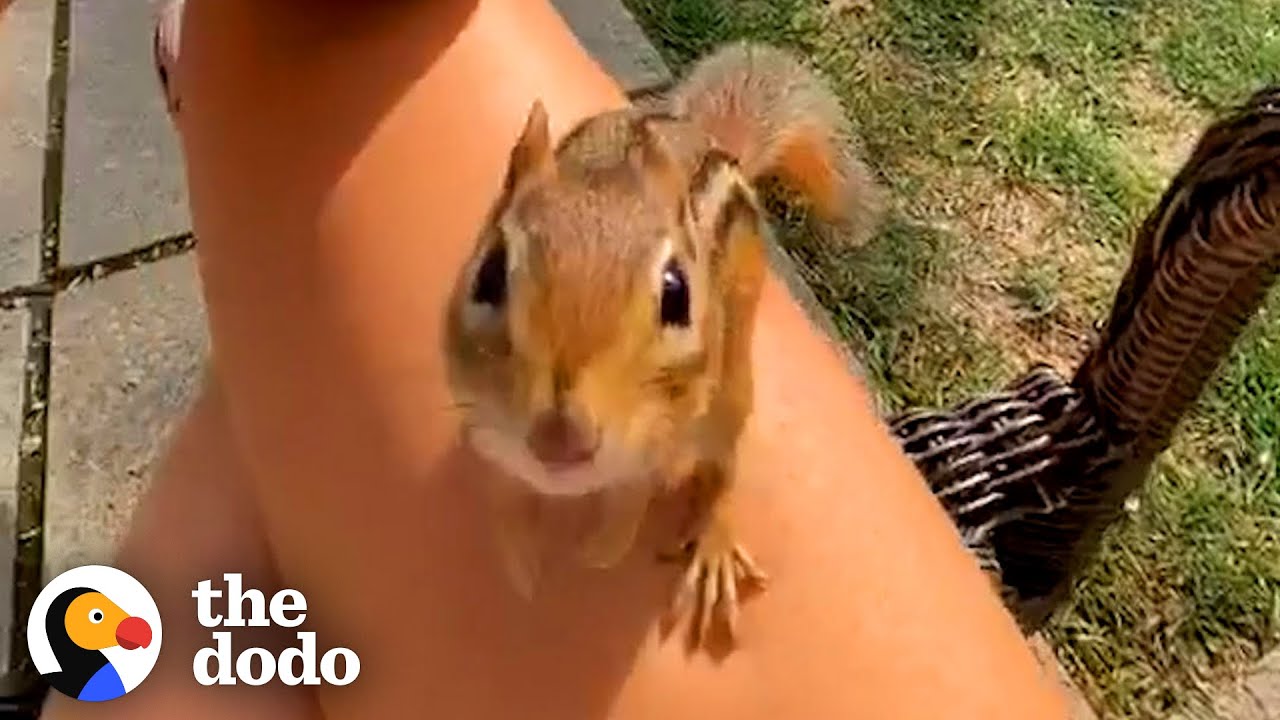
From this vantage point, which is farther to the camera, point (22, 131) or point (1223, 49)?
point (1223, 49)

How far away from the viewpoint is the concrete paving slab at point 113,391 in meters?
1.48

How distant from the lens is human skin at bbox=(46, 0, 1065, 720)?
83 cm

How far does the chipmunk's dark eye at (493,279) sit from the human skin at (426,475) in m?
0.16

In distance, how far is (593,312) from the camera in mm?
644

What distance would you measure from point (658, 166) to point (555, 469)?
136 mm

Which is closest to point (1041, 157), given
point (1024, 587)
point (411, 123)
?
point (1024, 587)

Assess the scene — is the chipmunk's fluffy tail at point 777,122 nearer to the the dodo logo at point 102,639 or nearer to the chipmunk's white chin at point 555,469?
the chipmunk's white chin at point 555,469

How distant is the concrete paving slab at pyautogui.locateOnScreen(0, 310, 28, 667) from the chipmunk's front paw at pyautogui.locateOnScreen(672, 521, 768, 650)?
73cm

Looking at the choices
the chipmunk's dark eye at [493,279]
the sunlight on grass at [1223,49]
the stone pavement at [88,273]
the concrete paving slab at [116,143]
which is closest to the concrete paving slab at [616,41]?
the stone pavement at [88,273]

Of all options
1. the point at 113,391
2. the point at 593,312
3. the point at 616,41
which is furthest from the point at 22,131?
the point at 593,312

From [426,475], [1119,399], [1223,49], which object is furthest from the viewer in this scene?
[1223,49]

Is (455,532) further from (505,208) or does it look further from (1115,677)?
(1115,677)

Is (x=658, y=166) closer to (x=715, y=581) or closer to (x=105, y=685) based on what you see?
(x=715, y=581)

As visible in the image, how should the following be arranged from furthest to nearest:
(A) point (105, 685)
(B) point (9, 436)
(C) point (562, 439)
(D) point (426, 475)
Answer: (B) point (9, 436) < (A) point (105, 685) < (D) point (426, 475) < (C) point (562, 439)
